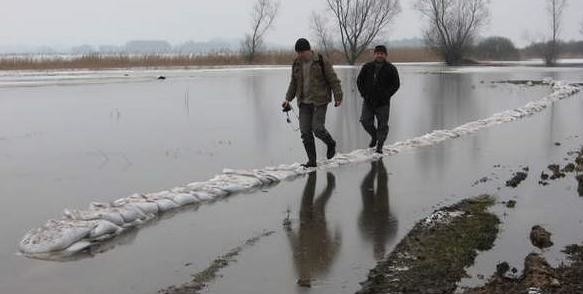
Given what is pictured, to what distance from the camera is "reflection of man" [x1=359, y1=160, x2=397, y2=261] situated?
5.70 metres

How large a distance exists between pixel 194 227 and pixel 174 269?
116 cm

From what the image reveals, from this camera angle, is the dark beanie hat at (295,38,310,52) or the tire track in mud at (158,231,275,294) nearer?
the tire track in mud at (158,231,275,294)

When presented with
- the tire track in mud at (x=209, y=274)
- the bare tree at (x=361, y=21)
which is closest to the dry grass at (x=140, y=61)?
the bare tree at (x=361, y=21)

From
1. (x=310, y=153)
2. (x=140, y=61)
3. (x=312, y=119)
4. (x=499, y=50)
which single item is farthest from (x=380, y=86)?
(x=499, y=50)

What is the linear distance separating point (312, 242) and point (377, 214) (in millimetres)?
1156

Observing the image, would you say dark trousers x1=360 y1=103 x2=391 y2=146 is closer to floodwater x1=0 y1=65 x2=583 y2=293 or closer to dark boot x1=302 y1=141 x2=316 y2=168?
floodwater x1=0 y1=65 x2=583 y2=293

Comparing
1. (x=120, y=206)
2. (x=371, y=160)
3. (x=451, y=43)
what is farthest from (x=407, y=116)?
(x=451, y=43)

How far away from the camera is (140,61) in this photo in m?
56.2

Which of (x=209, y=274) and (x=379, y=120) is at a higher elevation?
(x=379, y=120)

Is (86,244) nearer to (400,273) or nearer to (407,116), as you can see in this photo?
(400,273)

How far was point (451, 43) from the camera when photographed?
222ft

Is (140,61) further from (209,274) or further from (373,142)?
(209,274)

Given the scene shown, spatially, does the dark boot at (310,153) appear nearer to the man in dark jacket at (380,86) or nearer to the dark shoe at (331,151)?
the dark shoe at (331,151)

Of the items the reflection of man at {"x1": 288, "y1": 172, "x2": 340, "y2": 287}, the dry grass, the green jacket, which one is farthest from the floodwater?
the dry grass
